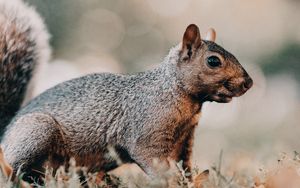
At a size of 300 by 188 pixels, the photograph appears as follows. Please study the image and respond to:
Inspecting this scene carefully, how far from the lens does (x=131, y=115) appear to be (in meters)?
3.32

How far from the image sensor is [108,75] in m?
3.50

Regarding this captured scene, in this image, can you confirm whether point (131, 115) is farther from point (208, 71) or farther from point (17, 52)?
point (17, 52)

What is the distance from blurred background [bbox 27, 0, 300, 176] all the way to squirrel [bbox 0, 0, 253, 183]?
1787mm

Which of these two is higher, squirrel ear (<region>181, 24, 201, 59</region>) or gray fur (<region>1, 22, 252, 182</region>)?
squirrel ear (<region>181, 24, 201, 59</region>)

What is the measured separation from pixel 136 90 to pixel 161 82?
0.38 feet

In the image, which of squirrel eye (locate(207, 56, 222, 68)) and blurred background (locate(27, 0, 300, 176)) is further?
blurred background (locate(27, 0, 300, 176))

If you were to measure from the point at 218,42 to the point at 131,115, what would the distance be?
10.8 feet

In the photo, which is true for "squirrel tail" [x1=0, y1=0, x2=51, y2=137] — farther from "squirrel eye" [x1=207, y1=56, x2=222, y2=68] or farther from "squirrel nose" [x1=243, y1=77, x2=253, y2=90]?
"squirrel nose" [x1=243, y1=77, x2=253, y2=90]

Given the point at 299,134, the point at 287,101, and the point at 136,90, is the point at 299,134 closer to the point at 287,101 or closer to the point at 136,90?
the point at 287,101

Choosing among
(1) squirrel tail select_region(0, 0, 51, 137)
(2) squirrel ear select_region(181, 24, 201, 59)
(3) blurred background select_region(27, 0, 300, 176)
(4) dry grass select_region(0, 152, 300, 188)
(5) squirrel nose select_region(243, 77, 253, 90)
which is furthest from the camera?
(3) blurred background select_region(27, 0, 300, 176)

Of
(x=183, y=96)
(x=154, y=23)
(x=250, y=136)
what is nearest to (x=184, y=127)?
(x=183, y=96)

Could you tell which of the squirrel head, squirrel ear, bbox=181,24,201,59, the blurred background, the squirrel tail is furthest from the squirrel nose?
the blurred background

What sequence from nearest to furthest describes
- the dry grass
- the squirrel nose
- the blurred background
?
the dry grass → the squirrel nose → the blurred background

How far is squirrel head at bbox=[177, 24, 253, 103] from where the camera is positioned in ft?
10.3
